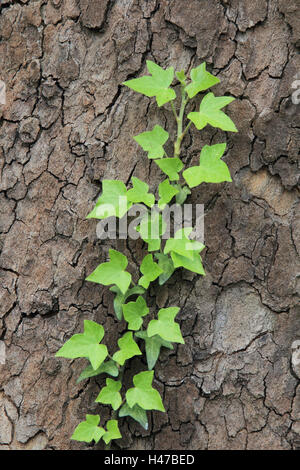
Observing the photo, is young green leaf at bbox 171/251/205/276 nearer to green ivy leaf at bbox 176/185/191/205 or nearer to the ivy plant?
the ivy plant

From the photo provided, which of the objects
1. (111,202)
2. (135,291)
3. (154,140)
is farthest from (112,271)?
(154,140)

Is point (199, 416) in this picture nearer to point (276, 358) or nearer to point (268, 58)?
point (276, 358)

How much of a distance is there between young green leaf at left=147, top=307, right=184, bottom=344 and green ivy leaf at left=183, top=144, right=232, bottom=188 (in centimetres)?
38

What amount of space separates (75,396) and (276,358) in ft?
2.10

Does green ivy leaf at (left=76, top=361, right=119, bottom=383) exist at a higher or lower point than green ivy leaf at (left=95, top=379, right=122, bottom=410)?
higher

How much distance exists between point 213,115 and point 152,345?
72 centimetres

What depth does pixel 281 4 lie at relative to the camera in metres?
1.49

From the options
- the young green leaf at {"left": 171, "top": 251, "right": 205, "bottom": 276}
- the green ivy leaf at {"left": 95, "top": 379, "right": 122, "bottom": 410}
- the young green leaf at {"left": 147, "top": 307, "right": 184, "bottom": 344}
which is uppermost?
the young green leaf at {"left": 171, "top": 251, "right": 205, "bottom": 276}

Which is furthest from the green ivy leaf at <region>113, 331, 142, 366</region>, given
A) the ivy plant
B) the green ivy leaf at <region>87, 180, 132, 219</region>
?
the green ivy leaf at <region>87, 180, 132, 219</region>

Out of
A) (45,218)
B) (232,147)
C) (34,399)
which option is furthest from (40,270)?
(232,147)

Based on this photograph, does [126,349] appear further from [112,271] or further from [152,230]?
[152,230]

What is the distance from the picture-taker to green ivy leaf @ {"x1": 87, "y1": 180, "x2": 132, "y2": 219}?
146 cm

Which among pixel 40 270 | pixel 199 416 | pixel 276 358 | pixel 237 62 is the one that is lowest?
pixel 199 416

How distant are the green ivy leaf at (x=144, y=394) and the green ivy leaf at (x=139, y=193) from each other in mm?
515
